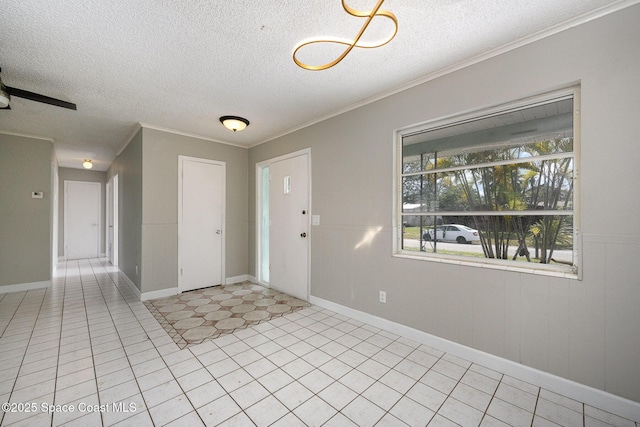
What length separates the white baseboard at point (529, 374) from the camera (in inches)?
64.2

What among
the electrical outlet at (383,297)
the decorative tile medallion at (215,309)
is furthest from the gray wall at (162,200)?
the electrical outlet at (383,297)

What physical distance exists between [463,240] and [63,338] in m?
4.04

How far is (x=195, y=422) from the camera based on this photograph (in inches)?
61.6

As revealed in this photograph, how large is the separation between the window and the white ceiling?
0.57 m

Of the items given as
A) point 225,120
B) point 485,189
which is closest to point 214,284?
point 225,120

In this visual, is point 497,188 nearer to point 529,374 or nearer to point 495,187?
point 495,187

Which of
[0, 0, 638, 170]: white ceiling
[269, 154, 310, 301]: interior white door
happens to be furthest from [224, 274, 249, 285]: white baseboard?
[0, 0, 638, 170]: white ceiling

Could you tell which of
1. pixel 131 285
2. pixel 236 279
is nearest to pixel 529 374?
pixel 236 279

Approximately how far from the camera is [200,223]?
14.5 ft

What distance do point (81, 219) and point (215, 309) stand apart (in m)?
6.68

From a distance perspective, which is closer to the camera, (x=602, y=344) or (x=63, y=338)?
(x=602, y=344)

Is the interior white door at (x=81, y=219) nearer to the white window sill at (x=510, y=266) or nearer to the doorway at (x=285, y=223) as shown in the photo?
the doorway at (x=285, y=223)

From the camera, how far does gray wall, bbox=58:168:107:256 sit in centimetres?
700

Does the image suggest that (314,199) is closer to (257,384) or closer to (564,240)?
(257,384)
